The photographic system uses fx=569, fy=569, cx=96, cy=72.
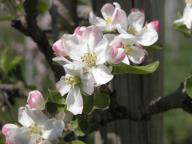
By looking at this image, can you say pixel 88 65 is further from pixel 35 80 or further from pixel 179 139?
pixel 179 139

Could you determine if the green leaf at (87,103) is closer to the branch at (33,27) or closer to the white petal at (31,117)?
the white petal at (31,117)

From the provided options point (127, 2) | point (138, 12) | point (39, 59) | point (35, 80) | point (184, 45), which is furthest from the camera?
point (184, 45)

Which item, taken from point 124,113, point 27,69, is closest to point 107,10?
point 124,113

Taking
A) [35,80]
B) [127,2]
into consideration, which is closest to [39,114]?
[127,2]

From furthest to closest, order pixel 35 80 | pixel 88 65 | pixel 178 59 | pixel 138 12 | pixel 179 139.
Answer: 1. pixel 178 59
2. pixel 179 139
3. pixel 35 80
4. pixel 138 12
5. pixel 88 65

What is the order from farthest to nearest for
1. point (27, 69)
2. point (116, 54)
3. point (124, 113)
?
point (27, 69)
point (124, 113)
point (116, 54)

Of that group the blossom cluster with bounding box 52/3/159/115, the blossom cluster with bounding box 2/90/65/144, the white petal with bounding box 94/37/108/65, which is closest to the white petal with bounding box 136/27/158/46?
the blossom cluster with bounding box 52/3/159/115

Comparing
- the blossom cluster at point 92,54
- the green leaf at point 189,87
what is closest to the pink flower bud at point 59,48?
the blossom cluster at point 92,54

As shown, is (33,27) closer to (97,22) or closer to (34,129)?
(97,22)
